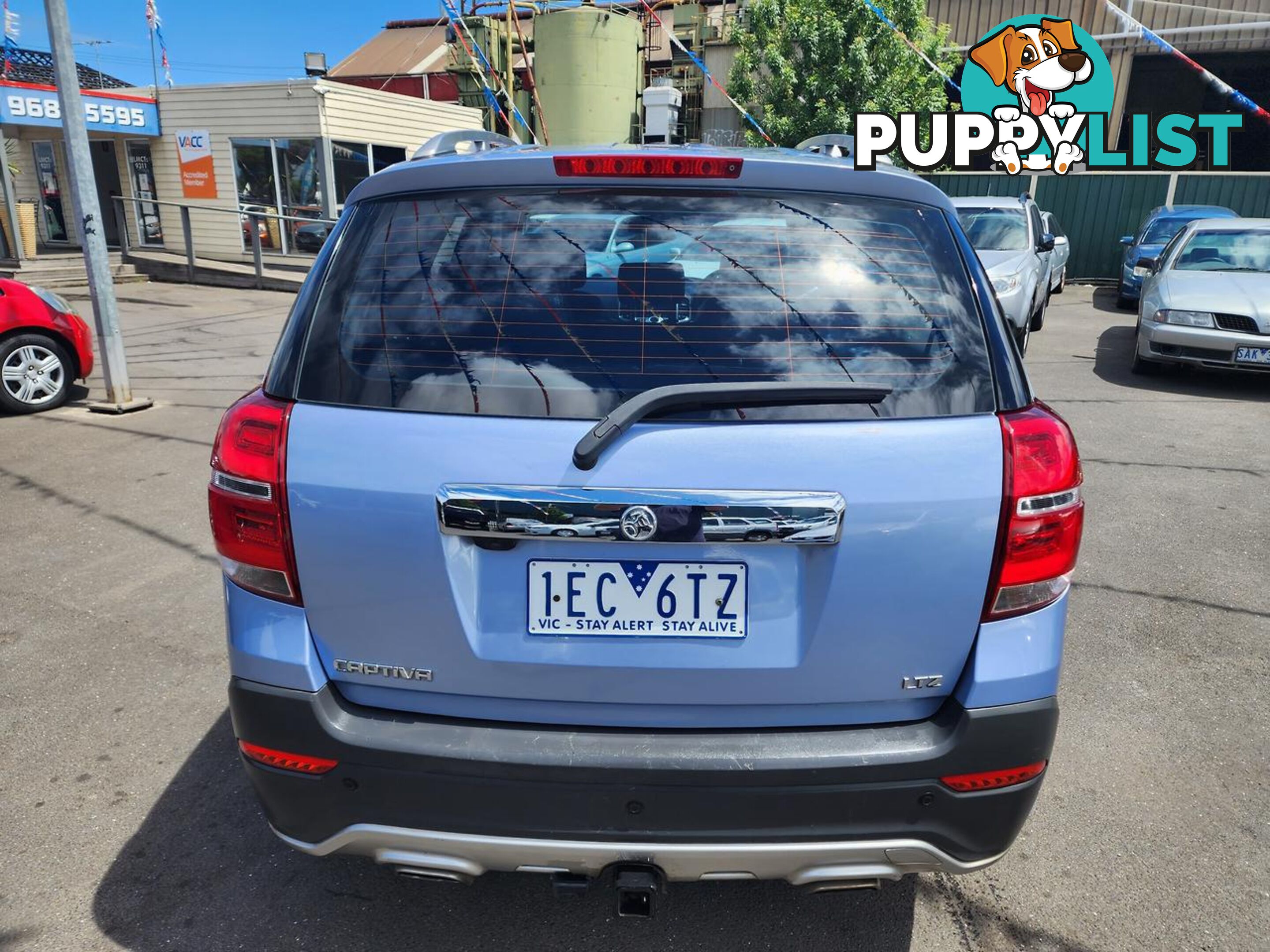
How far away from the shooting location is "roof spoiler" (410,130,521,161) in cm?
256

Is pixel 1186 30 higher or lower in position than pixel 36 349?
higher

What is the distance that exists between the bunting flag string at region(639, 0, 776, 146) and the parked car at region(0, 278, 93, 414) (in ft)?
35.5

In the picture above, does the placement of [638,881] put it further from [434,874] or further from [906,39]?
[906,39]

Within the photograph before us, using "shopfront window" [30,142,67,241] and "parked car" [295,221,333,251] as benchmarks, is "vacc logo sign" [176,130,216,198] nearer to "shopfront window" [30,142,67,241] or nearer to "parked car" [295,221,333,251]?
"parked car" [295,221,333,251]

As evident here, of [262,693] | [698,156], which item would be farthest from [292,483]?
[698,156]

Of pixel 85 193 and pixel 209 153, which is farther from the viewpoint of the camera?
pixel 209 153

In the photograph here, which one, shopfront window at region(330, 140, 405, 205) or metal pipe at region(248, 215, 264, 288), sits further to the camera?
shopfront window at region(330, 140, 405, 205)

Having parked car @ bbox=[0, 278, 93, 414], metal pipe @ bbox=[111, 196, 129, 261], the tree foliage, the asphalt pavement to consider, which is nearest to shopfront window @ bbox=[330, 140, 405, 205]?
metal pipe @ bbox=[111, 196, 129, 261]

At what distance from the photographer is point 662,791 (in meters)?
1.84

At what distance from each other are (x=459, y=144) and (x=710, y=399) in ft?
5.44

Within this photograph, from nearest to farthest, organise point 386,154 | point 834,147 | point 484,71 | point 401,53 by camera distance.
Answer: point 834,147, point 386,154, point 484,71, point 401,53

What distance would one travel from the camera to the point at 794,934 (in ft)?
7.75

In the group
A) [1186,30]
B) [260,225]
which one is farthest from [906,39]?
[260,225]

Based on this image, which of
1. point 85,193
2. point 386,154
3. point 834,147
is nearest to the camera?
point 834,147
